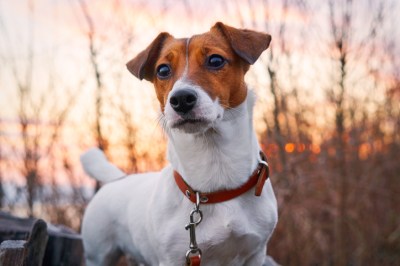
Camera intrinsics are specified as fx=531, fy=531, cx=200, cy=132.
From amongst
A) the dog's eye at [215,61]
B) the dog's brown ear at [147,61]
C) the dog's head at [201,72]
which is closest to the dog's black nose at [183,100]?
the dog's head at [201,72]

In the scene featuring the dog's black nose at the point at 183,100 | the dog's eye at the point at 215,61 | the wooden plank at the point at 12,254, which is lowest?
the wooden plank at the point at 12,254

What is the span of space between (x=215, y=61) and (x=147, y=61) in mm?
503

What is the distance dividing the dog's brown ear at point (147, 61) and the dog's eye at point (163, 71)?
15 centimetres

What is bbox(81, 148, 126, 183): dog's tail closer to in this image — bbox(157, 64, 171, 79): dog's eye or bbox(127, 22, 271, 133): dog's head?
bbox(127, 22, 271, 133): dog's head

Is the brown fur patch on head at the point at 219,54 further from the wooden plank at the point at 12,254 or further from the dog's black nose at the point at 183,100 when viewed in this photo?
the wooden plank at the point at 12,254

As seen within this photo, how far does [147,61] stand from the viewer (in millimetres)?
3104

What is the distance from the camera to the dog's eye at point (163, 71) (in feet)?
9.44

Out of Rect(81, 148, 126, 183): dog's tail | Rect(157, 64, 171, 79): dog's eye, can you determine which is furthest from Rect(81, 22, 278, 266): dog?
Rect(81, 148, 126, 183): dog's tail

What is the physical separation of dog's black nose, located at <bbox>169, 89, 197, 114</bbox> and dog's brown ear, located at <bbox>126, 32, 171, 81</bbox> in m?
0.59

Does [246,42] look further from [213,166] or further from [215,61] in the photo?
[213,166]

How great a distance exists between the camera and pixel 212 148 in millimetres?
2877

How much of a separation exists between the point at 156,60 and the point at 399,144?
15.9ft

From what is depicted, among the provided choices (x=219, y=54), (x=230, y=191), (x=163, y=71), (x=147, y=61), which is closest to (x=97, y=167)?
(x=147, y=61)

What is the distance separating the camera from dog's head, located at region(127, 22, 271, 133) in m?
2.54
